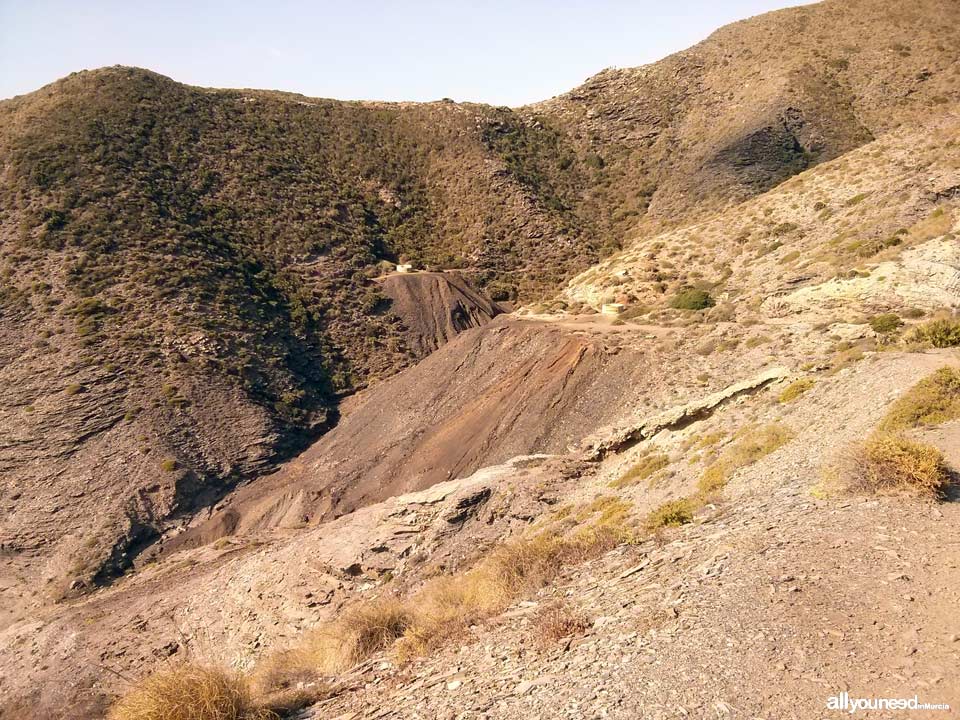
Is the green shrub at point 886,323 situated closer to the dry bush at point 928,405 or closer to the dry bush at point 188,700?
the dry bush at point 928,405

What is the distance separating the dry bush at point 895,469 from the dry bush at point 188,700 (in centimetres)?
1006

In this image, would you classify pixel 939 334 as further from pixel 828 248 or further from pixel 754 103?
pixel 754 103

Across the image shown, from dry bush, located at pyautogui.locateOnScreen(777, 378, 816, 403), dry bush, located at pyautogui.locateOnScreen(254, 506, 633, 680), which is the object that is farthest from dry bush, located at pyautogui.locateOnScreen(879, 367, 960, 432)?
dry bush, located at pyautogui.locateOnScreen(254, 506, 633, 680)

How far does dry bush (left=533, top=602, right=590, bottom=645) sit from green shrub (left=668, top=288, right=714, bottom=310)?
23.9 m

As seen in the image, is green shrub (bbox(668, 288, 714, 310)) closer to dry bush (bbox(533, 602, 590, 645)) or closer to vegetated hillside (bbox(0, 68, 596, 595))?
vegetated hillside (bbox(0, 68, 596, 595))

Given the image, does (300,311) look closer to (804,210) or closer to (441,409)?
(441,409)

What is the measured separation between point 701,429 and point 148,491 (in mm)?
27372

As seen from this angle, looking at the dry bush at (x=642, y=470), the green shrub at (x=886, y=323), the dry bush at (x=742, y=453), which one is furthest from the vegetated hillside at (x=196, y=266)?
the green shrub at (x=886, y=323)

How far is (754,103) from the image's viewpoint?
60.4 meters

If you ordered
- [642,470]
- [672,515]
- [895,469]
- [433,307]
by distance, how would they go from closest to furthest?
[895,469], [672,515], [642,470], [433,307]

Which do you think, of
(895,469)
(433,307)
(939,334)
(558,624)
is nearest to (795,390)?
(939,334)

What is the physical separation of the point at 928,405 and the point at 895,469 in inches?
125

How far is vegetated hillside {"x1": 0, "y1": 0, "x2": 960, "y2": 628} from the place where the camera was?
35.2 m

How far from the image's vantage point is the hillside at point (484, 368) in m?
9.90
